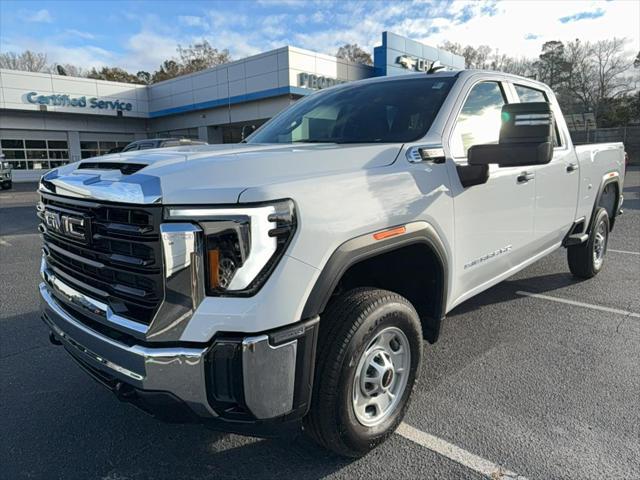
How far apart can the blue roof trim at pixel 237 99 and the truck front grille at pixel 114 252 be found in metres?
21.2

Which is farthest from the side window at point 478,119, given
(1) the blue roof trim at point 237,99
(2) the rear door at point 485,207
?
(1) the blue roof trim at point 237,99

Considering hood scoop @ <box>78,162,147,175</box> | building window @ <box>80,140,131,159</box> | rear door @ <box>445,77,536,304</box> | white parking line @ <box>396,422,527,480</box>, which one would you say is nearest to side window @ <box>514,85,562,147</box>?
rear door @ <box>445,77,536,304</box>

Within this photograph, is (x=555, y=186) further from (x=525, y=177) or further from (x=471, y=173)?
(x=471, y=173)

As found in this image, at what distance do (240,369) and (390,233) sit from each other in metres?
0.98

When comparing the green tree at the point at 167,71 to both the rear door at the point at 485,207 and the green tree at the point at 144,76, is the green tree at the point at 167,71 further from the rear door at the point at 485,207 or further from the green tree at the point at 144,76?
the rear door at the point at 485,207

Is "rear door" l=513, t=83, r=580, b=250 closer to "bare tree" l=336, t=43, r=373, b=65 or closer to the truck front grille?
the truck front grille

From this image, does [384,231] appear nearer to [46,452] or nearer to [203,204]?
[203,204]

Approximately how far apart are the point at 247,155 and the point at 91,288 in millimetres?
960

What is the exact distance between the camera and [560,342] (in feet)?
12.5

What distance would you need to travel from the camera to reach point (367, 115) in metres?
3.30

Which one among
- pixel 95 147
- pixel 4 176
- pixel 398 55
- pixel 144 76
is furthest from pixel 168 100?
pixel 144 76

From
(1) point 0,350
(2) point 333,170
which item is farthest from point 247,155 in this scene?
(1) point 0,350

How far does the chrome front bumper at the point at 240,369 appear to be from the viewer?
178 centimetres

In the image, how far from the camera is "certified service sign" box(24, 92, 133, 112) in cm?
3050
